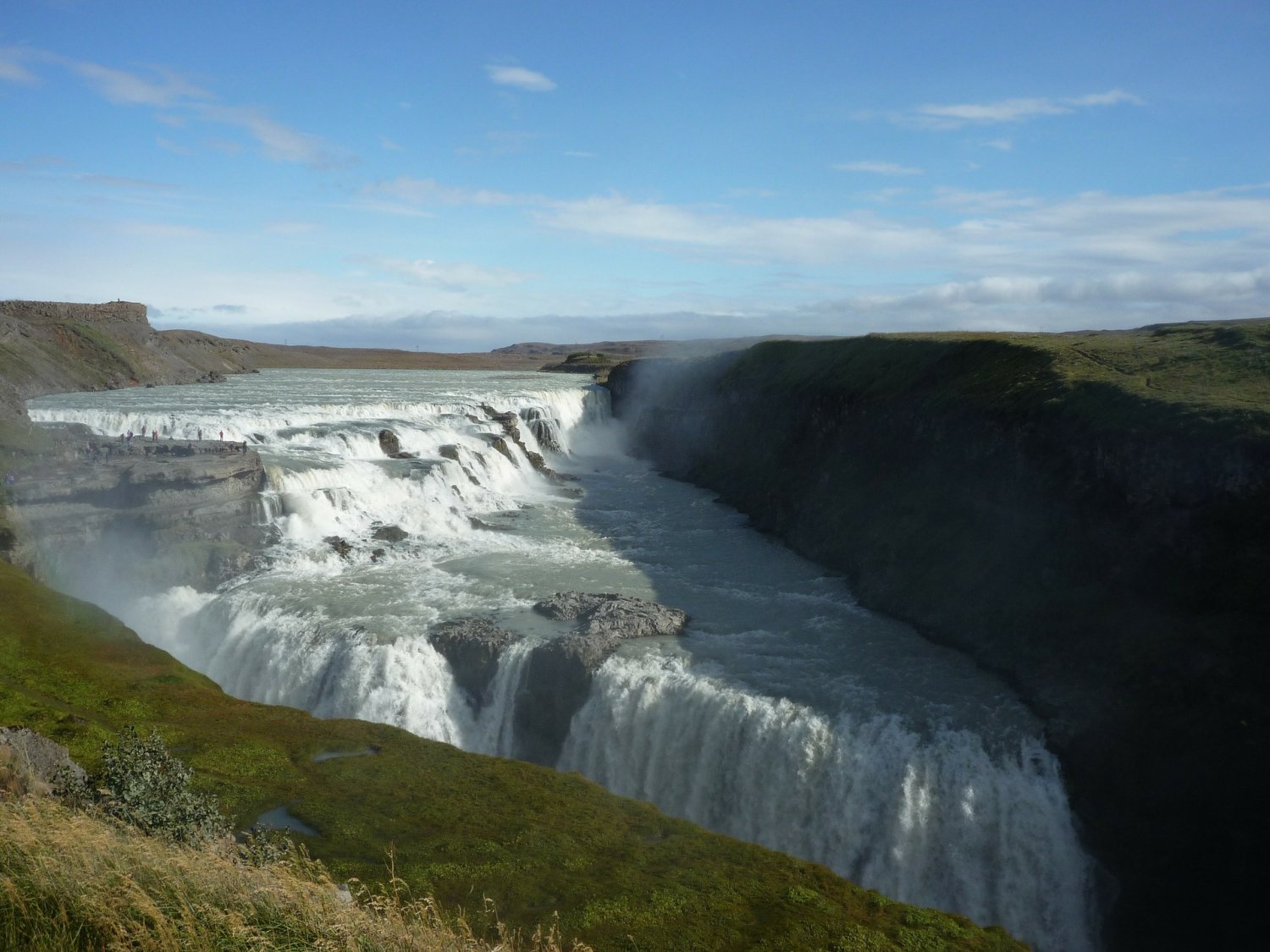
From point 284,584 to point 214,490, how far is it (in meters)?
5.95

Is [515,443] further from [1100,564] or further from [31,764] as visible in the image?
[31,764]

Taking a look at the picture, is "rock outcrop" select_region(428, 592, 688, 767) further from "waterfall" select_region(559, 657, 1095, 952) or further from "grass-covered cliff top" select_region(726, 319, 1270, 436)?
"grass-covered cliff top" select_region(726, 319, 1270, 436)

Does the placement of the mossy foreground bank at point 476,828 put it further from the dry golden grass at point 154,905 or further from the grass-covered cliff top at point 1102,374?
the grass-covered cliff top at point 1102,374

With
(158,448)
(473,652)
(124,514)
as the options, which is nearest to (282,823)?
(473,652)

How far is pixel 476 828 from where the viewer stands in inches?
670

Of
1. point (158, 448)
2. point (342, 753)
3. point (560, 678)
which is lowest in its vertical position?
point (560, 678)

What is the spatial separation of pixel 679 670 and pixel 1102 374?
20038 millimetres

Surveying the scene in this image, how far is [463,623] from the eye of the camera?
29125mm

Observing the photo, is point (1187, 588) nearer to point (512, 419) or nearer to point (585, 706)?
point (585, 706)

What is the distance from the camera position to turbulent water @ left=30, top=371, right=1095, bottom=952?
21.0 metres

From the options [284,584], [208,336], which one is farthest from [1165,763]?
[208,336]

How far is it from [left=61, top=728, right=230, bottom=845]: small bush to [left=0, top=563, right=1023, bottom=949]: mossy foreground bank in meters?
2.84

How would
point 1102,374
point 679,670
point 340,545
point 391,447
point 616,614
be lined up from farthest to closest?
point 391,447 → point 340,545 → point 1102,374 → point 616,614 → point 679,670

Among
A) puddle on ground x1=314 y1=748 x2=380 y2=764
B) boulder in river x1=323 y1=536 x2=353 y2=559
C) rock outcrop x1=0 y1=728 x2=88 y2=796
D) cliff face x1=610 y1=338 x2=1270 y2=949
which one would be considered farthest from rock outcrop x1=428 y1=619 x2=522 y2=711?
cliff face x1=610 y1=338 x2=1270 y2=949
